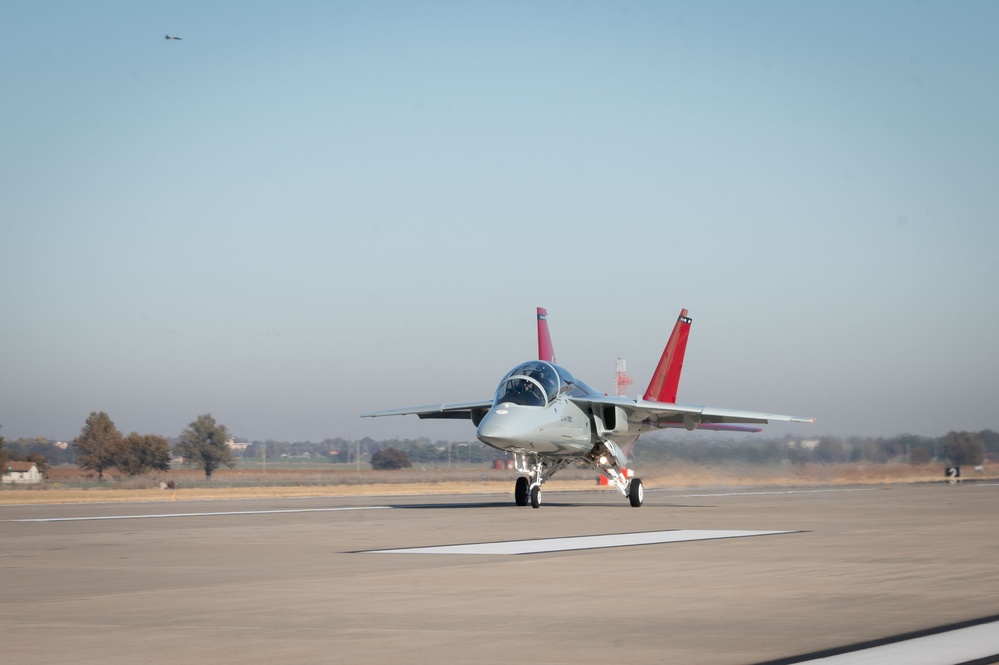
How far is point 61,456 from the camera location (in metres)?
117

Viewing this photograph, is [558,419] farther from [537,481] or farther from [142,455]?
[142,455]

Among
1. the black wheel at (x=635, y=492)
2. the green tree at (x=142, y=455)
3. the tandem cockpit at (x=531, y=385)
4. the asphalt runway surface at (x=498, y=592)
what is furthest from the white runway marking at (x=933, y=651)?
the green tree at (x=142, y=455)

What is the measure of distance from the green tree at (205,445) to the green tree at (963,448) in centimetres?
7656

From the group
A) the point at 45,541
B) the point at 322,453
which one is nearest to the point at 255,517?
the point at 45,541

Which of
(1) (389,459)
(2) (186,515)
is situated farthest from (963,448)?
(1) (389,459)

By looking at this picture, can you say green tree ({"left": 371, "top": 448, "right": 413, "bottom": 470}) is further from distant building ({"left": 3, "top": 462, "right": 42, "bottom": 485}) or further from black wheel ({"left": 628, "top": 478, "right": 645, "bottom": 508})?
black wheel ({"left": 628, "top": 478, "right": 645, "bottom": 508})

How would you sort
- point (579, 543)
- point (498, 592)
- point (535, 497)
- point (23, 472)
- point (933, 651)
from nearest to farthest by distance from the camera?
point (933, 651), point (498, 592), point (579, 543), point (535, 497), point (23, 472)

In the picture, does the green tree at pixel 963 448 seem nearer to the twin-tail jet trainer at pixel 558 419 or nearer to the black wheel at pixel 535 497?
the twin-tail jet trainer at pixel 558 419

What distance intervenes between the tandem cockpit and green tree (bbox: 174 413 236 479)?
94.7m

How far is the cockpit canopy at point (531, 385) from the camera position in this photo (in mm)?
27031

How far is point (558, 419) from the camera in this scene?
90.4ft

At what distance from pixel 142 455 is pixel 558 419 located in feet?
267

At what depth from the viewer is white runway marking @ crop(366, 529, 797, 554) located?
620 inches

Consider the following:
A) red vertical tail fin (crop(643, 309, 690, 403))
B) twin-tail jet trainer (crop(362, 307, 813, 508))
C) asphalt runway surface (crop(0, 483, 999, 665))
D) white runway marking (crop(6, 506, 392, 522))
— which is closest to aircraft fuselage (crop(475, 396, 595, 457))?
twin-tail jet trainer (crop(362, 307, 813, 508))
